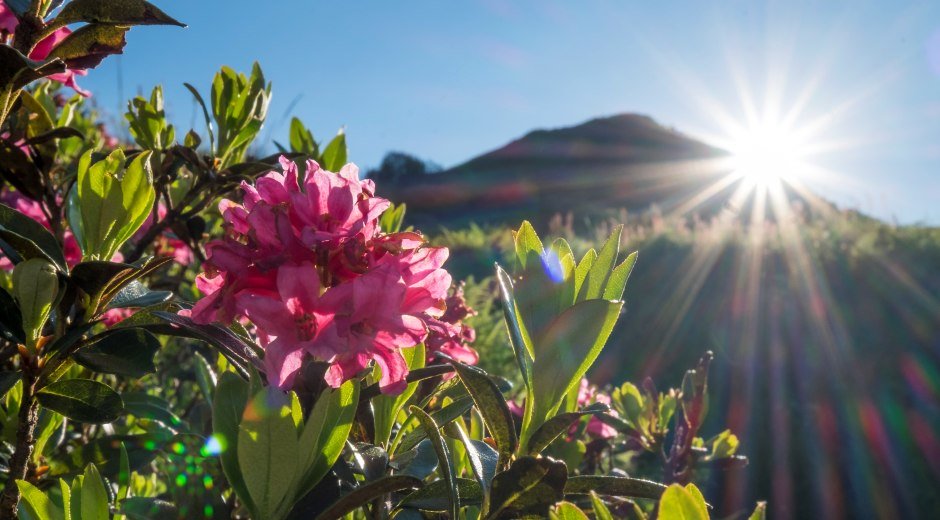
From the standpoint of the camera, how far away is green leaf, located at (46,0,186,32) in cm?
91

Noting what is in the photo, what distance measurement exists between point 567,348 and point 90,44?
30.3 inches

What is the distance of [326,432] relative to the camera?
78 cm

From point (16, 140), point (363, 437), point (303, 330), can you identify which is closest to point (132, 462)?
point (363, 437)

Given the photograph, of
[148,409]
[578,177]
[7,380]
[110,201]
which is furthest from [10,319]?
[578,177]

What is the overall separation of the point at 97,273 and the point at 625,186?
100 ft

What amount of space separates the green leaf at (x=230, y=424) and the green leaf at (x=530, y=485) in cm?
27

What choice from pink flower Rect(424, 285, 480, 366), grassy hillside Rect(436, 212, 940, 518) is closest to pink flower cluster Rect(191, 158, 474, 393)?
pink flower Rect(424, 285, 480, 366)

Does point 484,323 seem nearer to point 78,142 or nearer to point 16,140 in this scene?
point 78,142

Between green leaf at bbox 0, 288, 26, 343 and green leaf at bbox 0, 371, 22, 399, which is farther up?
green leaf at bbox 0, 288, 26, 343

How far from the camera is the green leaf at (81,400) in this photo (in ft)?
3.12

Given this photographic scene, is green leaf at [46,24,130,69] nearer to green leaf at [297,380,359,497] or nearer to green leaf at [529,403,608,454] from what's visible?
green leaf at [297,380,359,497]

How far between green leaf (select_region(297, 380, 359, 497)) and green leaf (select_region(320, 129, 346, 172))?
2.95 ft

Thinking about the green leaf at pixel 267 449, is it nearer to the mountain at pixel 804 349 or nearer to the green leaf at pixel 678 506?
the green leaf at pixel 678 506

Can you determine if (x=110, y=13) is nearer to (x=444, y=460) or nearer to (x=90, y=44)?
(x=90, y=44)
